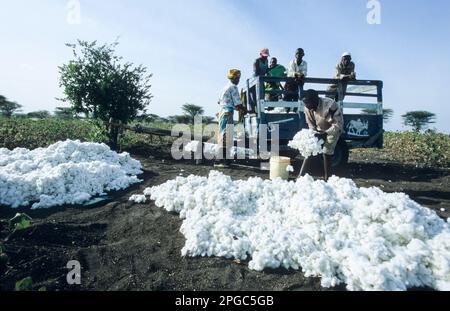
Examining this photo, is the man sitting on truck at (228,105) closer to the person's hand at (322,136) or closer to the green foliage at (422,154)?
the person's hand at (322,136)

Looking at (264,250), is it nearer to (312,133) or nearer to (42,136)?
(312,133)

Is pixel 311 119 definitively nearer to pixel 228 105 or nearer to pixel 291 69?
pixel 228 105

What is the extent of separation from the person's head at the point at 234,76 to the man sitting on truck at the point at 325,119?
6.74 feet

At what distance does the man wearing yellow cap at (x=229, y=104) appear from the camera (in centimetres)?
759

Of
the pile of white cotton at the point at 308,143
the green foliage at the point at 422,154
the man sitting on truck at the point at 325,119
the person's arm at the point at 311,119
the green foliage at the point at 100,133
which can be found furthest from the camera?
the green foliage at the point at 100,133

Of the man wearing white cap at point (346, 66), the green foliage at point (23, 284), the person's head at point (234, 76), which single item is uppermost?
the man wearing white cap at point (346, 66)

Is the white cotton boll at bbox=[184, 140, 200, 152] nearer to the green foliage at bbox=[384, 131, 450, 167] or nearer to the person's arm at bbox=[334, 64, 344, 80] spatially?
the person's arm at bbox=[334, 64, 344, 80]

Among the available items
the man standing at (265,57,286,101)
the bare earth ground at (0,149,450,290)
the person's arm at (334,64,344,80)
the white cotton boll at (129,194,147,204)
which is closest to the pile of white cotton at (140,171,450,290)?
the bare earth ground at (0,149,450,290)

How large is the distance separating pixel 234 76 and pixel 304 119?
72.5 inches

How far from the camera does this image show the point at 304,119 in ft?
24.0

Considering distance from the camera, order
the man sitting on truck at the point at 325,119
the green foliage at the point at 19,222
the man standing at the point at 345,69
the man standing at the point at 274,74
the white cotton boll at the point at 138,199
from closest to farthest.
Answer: the green foliage at the point at 19,222 → the white cotton boll at the point at 138,199 → the man sitting on truck at the point at 325,119 → the man standing at the point at 345,69 → the man standing at the point at 274,74

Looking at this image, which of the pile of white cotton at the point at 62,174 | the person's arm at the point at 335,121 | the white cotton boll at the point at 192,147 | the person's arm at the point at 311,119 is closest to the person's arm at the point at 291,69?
the person's arm at the point at 311,119

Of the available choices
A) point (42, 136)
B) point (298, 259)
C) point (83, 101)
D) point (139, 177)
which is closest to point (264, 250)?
point (298, 259)
